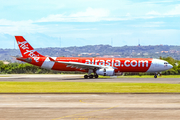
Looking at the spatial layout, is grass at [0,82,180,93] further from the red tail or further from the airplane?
the red tail

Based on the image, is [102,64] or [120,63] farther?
[102,64]

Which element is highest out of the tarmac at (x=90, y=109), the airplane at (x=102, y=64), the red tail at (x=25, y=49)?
→ the red tail at (x=25, y=49)

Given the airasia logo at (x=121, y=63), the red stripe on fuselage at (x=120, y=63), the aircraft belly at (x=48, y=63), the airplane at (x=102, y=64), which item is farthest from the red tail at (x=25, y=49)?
the airasia logo at (x=121, y=63)

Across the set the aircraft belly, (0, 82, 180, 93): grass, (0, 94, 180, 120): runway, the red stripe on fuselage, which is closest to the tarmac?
(0, 94, 180, 120): runway

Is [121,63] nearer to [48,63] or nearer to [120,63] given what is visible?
[120,63]

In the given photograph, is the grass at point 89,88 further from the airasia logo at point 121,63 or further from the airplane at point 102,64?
the airasia logo at point 121,63

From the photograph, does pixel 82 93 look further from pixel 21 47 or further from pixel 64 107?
pixel 21 47

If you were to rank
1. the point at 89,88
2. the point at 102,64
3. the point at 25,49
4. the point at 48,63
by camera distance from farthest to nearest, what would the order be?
the point at 25,49 → the point at 48,63 → the point at 102,64 → the point at 89,88

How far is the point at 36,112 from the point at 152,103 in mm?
7911

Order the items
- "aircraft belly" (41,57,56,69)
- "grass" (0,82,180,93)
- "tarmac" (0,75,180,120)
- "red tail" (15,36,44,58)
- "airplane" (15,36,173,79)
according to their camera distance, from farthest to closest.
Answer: "red tail" (15,36,44,58), "aircraft belly" (41,57,56,69), "airplane" (15,36,173,79), "grass" (0,82,180,93), "tarmac" (0,75,180,120)

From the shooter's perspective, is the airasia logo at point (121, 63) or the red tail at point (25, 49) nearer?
the airasia logo at point (121, 63)

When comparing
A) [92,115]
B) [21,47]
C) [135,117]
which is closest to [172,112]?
[135,117]

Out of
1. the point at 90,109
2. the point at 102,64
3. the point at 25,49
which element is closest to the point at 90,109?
the point at 90,109

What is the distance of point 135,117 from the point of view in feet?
51.5
